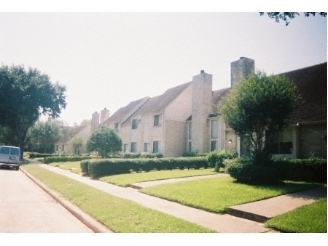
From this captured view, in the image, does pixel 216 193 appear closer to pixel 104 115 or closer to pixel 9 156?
pixel 9 156

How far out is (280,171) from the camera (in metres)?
11.8

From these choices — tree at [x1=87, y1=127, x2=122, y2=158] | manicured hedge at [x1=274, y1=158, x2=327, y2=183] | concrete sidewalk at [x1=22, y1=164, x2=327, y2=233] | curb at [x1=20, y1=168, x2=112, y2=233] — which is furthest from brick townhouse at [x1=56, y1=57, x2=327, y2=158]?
curb at [x1=20, y1=168, x2=112, y2=233]

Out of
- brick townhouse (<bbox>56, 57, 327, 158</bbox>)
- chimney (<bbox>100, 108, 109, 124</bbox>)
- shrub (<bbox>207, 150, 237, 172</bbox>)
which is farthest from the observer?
chimney (<bbox>100, 108, 109, 124</bbox>)

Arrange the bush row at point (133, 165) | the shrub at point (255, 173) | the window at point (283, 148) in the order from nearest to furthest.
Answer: the shrub at point (255, 173) → the window at point (283, 148) → the bush row at point (133, 165)

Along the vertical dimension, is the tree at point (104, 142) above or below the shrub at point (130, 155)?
above

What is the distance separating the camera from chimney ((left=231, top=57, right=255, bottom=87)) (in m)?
20.6

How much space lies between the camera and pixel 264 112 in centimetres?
1248

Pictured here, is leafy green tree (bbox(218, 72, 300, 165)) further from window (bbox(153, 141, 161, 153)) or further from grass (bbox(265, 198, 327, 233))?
window (bbox(153, 141, 161, 153))

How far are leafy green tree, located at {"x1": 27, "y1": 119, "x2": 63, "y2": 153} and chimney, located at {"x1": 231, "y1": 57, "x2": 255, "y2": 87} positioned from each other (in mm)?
51088

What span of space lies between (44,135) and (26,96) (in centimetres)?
2978

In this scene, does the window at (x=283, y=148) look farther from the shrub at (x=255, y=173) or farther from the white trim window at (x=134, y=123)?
the white trim window at (x=134, y=123)

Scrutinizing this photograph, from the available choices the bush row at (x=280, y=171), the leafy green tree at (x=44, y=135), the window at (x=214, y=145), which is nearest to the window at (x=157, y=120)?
the window at (x=214, y=145)

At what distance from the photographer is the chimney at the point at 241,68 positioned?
20625 millimetres

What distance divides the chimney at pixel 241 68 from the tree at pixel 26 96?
25.3 m
